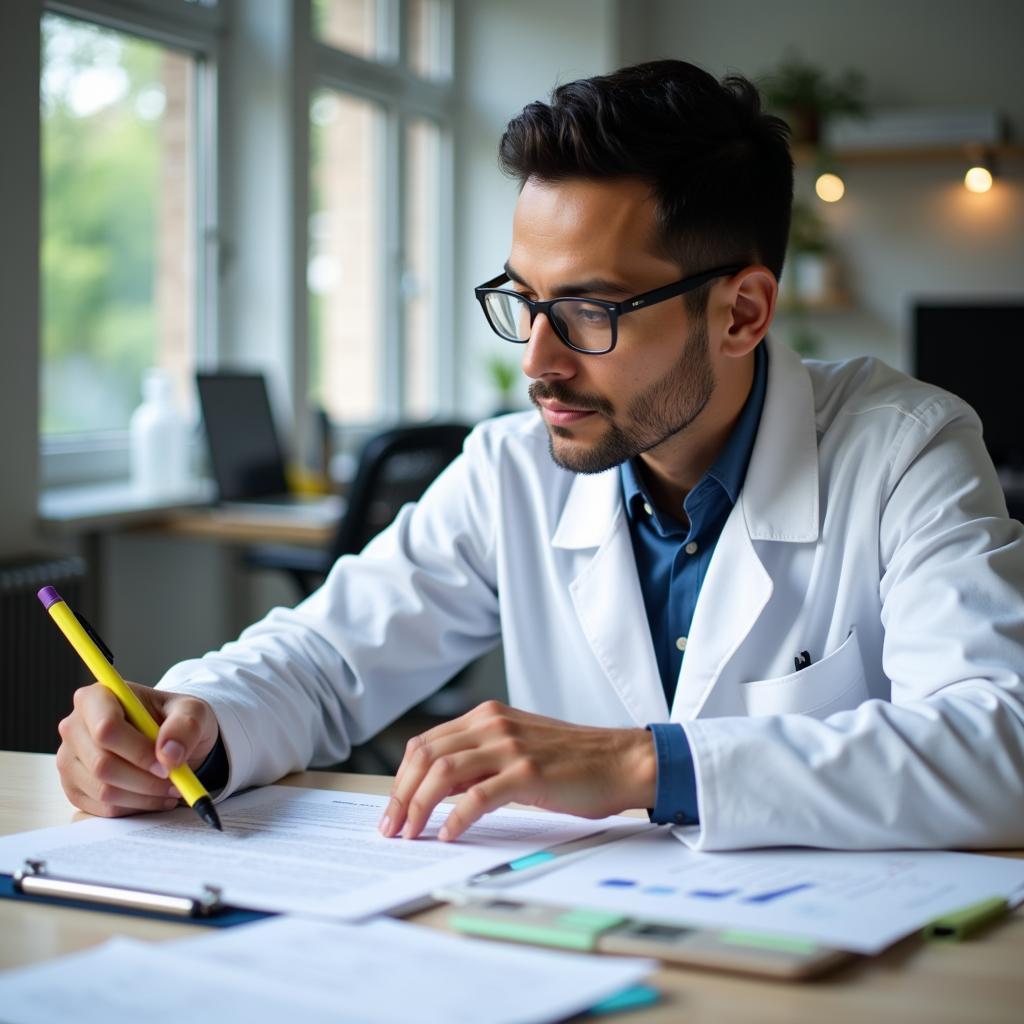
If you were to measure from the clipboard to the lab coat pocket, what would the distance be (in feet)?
2.10

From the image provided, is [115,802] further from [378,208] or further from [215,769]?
[378,208]

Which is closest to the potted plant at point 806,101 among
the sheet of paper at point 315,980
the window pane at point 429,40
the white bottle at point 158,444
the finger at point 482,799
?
the window pane at point 429,40

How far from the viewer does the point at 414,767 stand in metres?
1.06

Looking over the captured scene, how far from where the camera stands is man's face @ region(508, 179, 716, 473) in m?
1.38

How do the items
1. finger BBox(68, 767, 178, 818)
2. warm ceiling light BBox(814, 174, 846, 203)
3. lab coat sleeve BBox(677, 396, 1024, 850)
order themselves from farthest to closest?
1. warm ceiling light BBox(814, 174, 846, 203)
2. finger BBox(68, 767, 178, 818)
3. lab coat sleeve BBox(677, 396, 1024, 850)

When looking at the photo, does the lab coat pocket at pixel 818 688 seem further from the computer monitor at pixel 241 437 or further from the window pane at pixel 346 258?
the window pane at pixel 346 258

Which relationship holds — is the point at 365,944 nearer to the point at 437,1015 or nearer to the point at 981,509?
the point at 437,1015

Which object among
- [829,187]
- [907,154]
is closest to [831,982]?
[829,187]

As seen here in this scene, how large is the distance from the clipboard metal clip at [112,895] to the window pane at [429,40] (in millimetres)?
4780

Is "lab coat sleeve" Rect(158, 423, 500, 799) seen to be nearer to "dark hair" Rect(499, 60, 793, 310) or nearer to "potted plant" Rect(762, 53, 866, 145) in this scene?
"dark hair" Rect(499, 60, 793, 310)

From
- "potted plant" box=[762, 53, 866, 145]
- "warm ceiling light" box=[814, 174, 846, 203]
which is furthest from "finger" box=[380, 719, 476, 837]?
"potted plant" box=[762, 53, 866, 145]

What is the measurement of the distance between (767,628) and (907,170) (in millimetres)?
4626

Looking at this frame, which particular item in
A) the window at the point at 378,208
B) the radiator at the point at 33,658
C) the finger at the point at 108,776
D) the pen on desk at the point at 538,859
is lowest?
the radiator at the point at 33,658

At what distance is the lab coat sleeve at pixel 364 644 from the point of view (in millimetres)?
1281
